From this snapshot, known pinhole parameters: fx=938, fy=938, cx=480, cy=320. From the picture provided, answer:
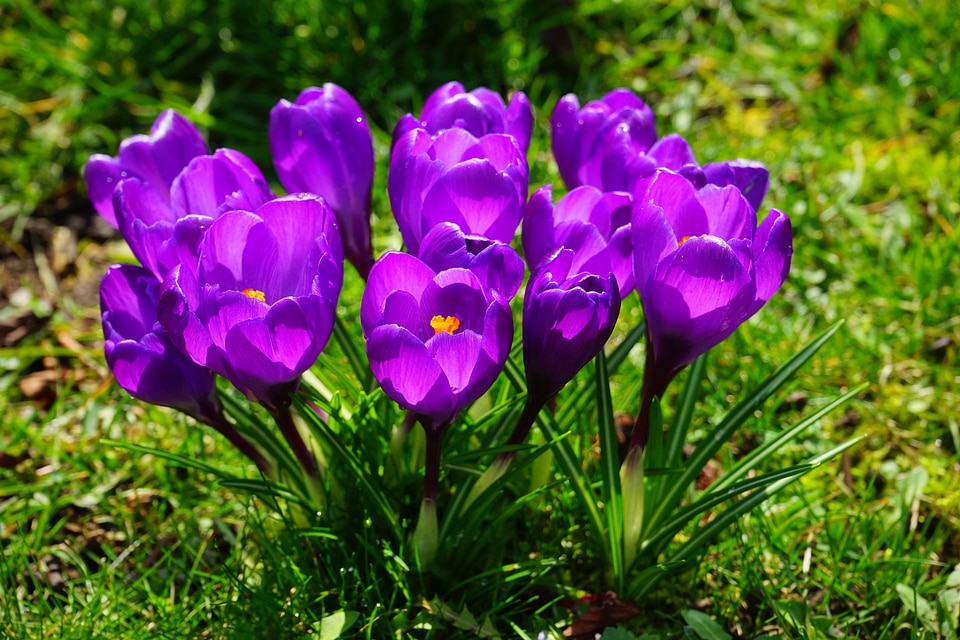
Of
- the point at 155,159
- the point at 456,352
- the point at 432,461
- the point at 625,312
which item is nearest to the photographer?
the point at 456,352

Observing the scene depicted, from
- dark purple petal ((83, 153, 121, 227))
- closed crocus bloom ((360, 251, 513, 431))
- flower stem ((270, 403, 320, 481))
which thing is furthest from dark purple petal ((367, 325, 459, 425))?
dark purple petal ((83, 153, 121, 227))

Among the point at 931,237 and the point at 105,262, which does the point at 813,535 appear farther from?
the point at 105,262

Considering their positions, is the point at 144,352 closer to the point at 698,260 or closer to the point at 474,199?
the point at 474,199

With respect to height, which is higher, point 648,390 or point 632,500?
point 648,390

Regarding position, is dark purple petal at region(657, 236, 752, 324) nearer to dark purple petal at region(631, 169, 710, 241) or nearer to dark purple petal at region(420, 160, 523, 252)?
dark purple petal at region(631, 169, 710, 241)

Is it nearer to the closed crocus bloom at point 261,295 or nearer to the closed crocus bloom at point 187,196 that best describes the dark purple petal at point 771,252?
the closed crocus bloom at point 261,295

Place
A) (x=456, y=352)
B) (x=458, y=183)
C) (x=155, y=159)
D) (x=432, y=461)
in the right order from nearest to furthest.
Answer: (x=456, y=352)
(x=458, y=183)
(x=432, y=461)
(x=155, y=159)

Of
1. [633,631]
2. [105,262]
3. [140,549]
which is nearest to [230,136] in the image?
[105,262]

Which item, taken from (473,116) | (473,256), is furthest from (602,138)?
(473,256)

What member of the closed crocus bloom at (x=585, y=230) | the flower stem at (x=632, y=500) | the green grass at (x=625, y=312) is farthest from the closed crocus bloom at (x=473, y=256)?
the green grass at (x=625, y=312)
